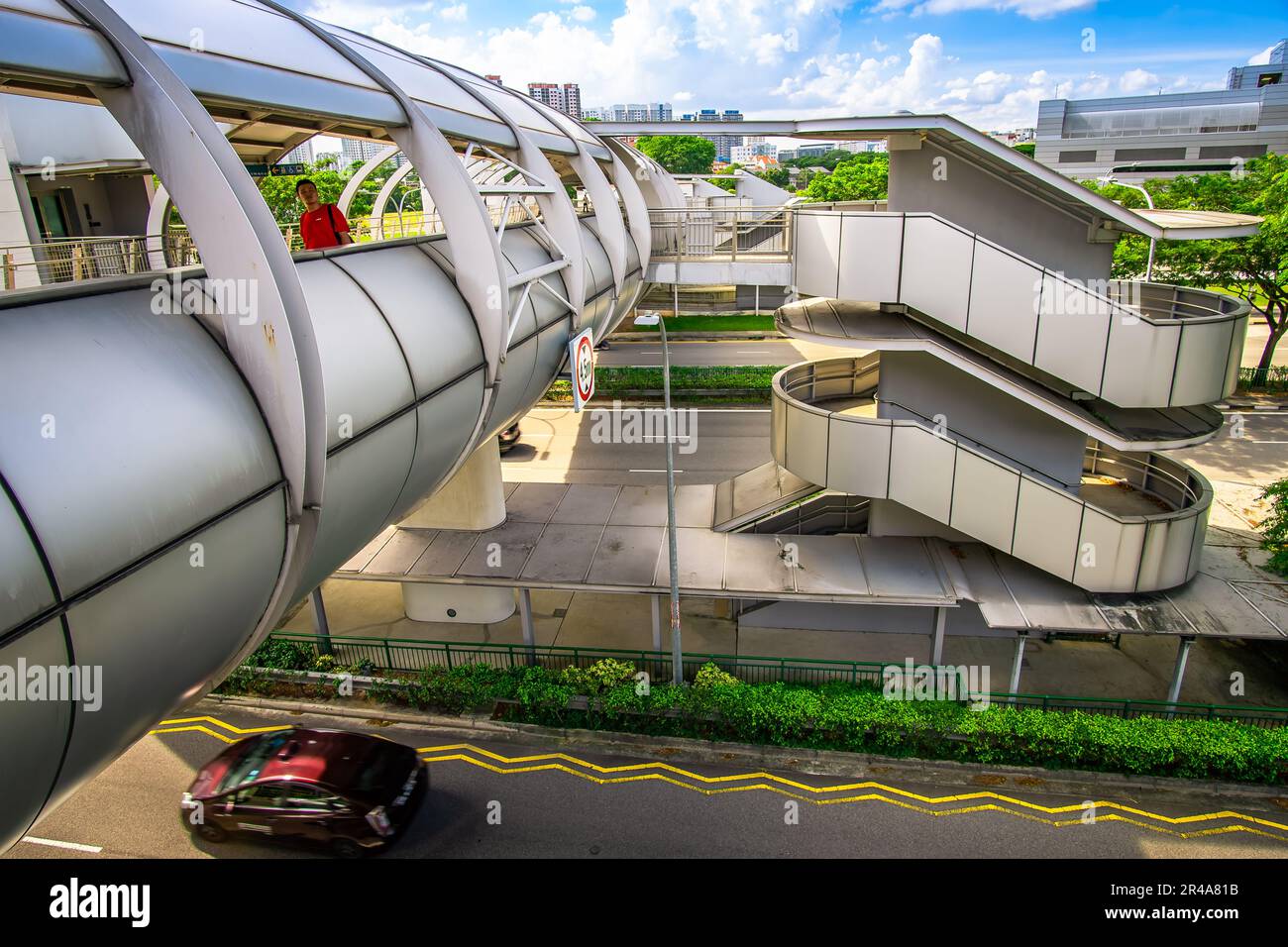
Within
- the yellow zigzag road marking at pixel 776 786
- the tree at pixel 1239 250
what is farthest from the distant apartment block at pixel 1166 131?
the yellow zigzag road marking at pixel 776 786

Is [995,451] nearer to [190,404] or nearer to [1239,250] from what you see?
[190,404]

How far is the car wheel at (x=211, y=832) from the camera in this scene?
12.9 metres

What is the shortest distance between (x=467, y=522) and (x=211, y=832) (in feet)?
25.5

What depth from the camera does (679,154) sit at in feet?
475

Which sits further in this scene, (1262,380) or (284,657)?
(1262,380)

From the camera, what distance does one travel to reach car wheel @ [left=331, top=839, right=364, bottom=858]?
12695 mm

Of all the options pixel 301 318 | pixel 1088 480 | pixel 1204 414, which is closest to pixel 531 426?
pixel 1088 480

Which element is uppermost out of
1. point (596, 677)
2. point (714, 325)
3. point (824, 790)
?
point (714, 325)

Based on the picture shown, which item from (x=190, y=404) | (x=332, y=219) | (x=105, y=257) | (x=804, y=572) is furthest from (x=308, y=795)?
(x=105, y=257)

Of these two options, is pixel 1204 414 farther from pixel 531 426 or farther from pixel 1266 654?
pixel 531 426

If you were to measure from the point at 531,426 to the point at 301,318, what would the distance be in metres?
28.8

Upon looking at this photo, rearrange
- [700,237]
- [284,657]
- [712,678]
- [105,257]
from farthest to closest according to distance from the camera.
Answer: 1. [700,237]
2. [284,657]
3. [712,678]
4. [105,257]

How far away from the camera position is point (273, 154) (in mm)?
15719

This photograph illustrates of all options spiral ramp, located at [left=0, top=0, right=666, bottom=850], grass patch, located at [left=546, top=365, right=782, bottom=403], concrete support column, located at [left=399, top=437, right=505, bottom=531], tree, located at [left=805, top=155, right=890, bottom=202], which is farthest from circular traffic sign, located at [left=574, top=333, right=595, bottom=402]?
tree, located at [left=805, top=155, right=890, bottom=202]
